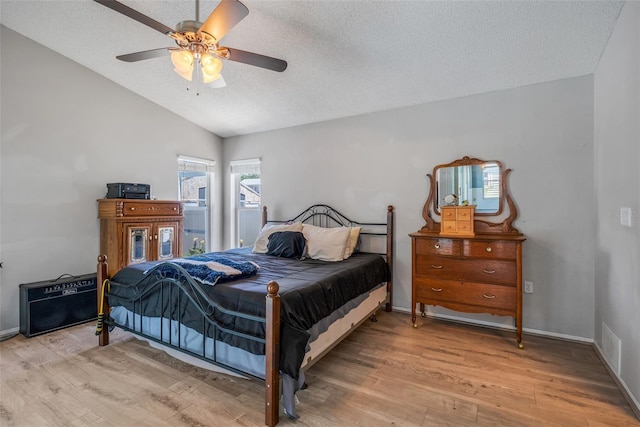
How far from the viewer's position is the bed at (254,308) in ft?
5.65

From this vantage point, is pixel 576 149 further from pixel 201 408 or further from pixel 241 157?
pixel 241 157

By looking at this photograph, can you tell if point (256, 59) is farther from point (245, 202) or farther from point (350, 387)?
point (245, 202)

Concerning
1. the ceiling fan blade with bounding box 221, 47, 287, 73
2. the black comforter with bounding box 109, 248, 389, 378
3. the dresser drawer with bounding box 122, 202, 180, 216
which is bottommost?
the black comforter with bounding box 109, 248, 389, 378

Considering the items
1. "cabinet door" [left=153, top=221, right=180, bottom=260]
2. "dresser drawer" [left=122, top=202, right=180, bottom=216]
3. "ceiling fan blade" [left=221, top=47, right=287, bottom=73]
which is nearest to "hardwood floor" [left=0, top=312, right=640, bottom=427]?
"cabinet door" [left=153, top=221, right=180, bottom=260]

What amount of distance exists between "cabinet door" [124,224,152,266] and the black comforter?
948 mm

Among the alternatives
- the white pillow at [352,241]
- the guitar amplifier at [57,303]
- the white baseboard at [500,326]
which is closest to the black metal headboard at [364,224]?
the white pillow at [352,241]

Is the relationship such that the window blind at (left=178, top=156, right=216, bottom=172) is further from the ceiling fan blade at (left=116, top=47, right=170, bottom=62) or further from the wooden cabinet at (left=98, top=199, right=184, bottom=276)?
the ceiling fan blade at (left=116, top=47, right=170, bottom=62)

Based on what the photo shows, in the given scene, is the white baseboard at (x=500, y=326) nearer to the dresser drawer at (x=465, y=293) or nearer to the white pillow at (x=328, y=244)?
the dresser drawer at (x=465, y=293)

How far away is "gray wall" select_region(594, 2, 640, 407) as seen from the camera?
1851 millimetres

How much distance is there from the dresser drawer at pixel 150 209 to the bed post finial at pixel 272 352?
260 centimetres

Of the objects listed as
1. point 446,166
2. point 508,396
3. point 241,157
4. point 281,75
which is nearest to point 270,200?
point 241,157

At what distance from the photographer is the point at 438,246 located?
294 centimetres

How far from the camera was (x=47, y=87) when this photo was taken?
10.3ft

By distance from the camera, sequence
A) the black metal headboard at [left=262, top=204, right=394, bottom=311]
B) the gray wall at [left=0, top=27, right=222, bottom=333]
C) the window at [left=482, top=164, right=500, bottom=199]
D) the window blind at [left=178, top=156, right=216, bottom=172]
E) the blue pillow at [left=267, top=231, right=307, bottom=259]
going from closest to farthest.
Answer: the gray wall at [left=0, top=27, right=222, bottom=333] < the window at [left=482, top=164, right=500, bottom=199] < the blue pillow at [left=267, top=231, right=307, bottom=259] < the black metal headboard at [left=262, top=204, right=394, bottom=311] < the window blind at [left=178, top=156, right=216, bottom=172]
